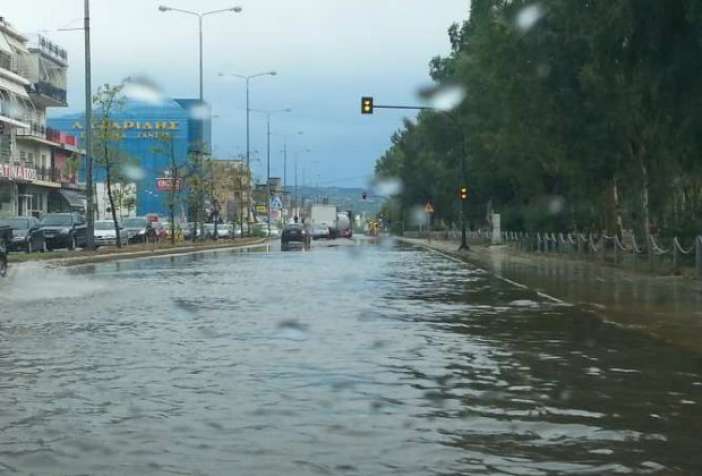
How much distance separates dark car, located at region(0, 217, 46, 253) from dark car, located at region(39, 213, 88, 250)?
2.05 feet

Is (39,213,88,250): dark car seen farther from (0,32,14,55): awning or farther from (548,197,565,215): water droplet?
(548,197,565,215): water droplet

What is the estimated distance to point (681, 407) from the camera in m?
8.42

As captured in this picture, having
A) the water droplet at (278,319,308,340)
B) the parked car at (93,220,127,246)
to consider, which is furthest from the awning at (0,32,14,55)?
the water droplet at (278,319,308,340)

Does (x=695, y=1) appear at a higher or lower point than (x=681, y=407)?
higher

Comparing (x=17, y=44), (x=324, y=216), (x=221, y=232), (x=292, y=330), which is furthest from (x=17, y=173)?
(x=292, y=330)

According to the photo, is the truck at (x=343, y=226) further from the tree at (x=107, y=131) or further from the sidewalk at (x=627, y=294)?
the sidewalk at (x=627, y=294)

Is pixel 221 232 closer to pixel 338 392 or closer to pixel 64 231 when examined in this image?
pixel 64 231

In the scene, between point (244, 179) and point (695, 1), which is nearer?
point (695, 1)

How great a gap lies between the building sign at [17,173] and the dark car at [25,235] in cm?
1892

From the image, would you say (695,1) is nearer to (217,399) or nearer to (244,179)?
(217,399)

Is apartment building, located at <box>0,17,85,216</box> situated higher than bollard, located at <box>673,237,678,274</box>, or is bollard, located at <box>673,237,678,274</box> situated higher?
apartment building, located at <box>0,17,85,216</box>

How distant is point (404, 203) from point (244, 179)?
1131 inches

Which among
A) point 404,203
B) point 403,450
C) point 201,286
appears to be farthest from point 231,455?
point 404,203

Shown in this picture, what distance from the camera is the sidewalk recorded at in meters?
14.8
